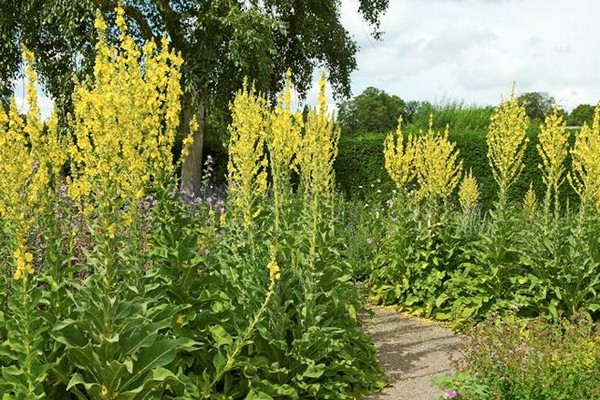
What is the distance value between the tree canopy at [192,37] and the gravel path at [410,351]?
6.83 m

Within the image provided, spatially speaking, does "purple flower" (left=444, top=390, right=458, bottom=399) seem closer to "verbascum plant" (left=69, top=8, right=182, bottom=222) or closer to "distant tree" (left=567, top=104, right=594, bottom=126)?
"verbascum plant" (left=69, top=8, right=182, bottom=222)

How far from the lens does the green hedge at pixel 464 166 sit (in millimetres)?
13023

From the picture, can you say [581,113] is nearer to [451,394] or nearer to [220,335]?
[451,394]

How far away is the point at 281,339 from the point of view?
443 cm

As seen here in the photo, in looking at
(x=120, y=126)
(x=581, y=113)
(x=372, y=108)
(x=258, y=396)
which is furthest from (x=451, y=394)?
Result: (x=581, y=113)

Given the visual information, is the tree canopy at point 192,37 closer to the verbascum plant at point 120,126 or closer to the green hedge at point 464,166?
the green hedge at point 464,166

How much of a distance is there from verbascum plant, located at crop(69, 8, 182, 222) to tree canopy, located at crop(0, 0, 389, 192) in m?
8.23

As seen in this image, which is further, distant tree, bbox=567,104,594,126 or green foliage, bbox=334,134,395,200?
distant tree, bbox=567,104,594,126

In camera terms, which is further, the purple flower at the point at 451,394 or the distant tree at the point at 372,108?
the distant tree at the point at 372,108

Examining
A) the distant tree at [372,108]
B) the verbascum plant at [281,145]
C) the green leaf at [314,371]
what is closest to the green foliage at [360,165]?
the verbascum plant at [281,145]

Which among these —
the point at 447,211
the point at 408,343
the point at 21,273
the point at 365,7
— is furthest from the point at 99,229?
the point at 365,7

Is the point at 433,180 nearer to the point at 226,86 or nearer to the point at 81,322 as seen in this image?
the point at 81,322

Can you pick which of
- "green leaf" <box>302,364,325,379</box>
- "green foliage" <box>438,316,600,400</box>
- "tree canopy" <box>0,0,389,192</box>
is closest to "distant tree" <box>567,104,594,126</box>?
"tree canopy" <box>0,0,389,192</box>

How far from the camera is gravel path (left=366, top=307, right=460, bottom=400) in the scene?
4.96m
